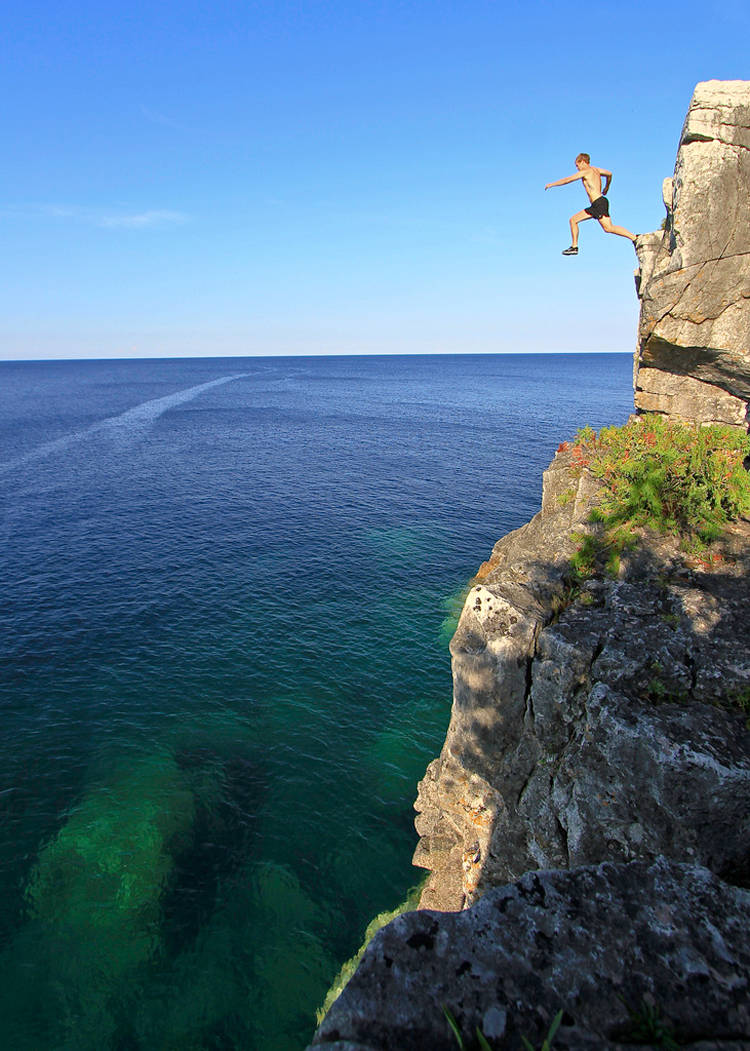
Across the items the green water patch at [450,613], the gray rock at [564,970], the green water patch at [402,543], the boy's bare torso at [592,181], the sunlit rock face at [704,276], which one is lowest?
the green water patch at [450,613]

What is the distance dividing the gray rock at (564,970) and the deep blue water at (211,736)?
65.4 ft

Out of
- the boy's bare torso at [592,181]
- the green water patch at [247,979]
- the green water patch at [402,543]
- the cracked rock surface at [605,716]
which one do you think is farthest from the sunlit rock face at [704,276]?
the green water patch at [402,543]

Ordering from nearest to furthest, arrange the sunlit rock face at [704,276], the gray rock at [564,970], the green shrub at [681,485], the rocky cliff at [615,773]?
the gray rock at [564,970], the rocky cliff at [615,773], the green shrub at [681,485], the sunlit rock face at [704,276]

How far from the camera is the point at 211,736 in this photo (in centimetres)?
3259

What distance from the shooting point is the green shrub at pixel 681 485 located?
1778 cm

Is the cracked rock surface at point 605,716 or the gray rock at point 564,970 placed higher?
the gray rock at point 564,970

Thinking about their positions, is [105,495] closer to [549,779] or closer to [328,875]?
[328,875]

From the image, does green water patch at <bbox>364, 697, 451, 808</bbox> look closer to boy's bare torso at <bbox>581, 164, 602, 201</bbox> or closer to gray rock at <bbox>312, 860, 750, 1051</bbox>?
gray rock at <bbox>312, 860, 750, 1051</bbox>

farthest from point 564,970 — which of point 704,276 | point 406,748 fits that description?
point 406,748

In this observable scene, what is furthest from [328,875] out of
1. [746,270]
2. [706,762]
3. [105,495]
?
[105,495]

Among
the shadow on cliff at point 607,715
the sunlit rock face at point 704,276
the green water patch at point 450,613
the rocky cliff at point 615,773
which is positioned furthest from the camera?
the green water patch at point 450,613

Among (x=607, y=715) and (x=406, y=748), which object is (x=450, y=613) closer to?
(x=406, y=748)

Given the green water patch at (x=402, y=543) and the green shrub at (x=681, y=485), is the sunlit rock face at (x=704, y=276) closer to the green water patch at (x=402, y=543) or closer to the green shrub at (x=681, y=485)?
the green shrub at (x=681, y=485)

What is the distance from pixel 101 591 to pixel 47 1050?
3380cm
